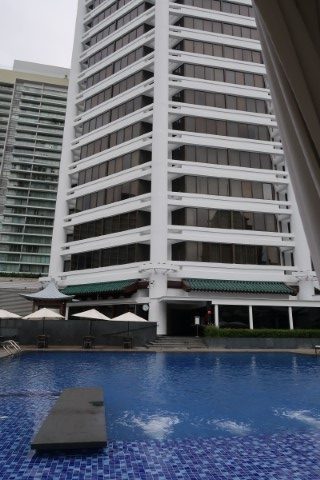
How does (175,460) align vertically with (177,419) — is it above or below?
below

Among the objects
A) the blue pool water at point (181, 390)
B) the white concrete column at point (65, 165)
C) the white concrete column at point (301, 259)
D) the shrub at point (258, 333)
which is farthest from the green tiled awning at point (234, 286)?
the white concrete column at point (65, 165)

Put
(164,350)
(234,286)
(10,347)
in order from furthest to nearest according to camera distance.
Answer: (234,286) < (164,350) < (10,347)

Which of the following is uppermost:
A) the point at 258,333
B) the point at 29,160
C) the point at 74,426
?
the point at 29,160

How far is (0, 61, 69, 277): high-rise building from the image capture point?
89438 mm

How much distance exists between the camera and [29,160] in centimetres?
9781

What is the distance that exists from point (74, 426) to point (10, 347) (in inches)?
726

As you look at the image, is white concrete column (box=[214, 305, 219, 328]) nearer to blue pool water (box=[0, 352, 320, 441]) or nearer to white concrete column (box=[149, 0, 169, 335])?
white concrete column (box=[149, 0, 169, 335])

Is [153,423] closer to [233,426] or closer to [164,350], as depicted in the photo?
[233,426]

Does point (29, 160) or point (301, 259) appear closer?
point (301, 259)

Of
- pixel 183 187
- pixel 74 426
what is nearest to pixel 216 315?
pixel 183 187

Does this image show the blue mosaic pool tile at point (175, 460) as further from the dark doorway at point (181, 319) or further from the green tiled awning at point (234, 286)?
the dark doorway at point (181, 319)

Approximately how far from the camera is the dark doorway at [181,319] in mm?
34562

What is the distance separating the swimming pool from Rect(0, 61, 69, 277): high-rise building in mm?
73104

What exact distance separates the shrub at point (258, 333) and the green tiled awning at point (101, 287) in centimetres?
734
